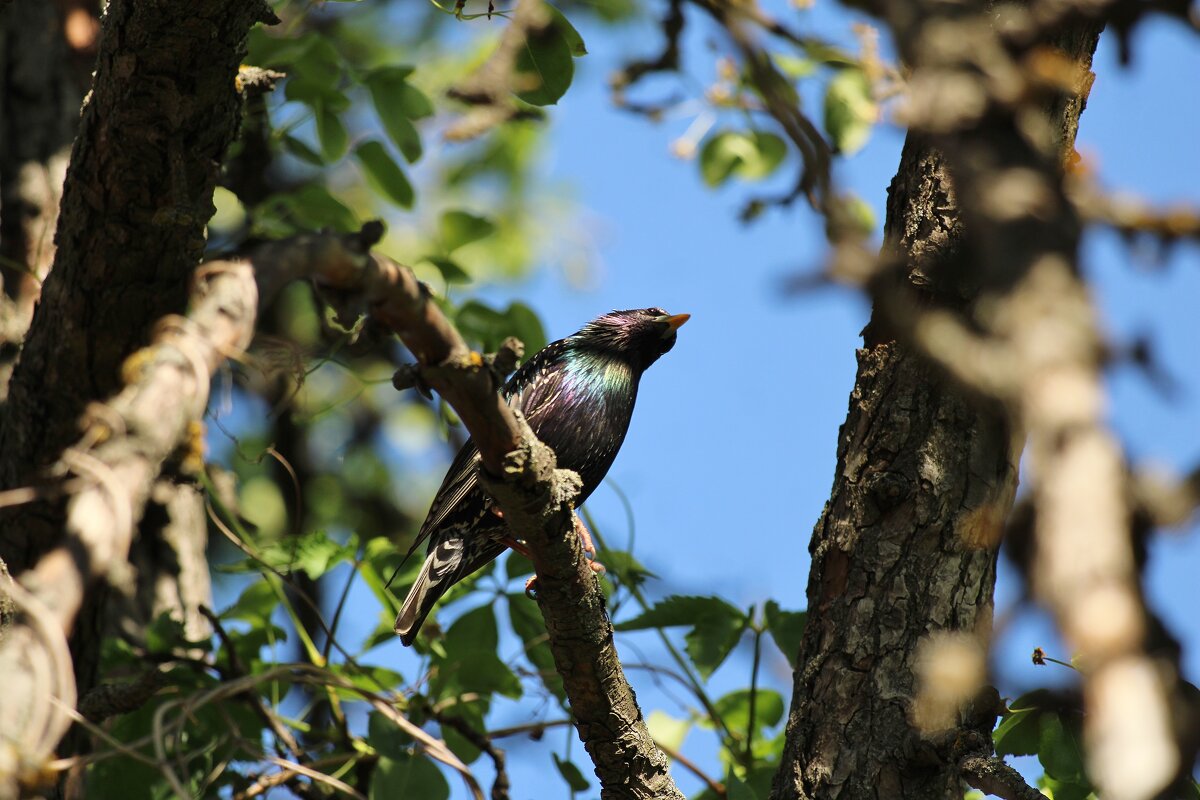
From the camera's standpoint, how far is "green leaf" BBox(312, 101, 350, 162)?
4.01 meters

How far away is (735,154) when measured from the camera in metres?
4.71

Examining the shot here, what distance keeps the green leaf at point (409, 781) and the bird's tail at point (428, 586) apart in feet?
2.04

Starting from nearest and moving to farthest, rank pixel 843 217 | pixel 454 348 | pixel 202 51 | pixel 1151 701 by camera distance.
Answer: pixel 1151 701, pixel 843 217, pixel 454 348, pixel 202 51

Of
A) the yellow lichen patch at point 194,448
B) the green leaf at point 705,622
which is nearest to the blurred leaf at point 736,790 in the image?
the green leaf at point 705,622

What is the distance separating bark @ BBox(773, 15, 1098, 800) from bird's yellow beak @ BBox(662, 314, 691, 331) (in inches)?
90.3

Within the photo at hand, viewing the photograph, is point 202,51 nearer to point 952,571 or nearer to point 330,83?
point 330,83

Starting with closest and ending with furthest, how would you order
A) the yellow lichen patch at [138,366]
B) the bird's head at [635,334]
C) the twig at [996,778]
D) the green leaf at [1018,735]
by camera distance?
the yellow lichen patch at [138,366] → the twig at [996,778] → the green leaf at [1018,735] → the bird's head at [635,334]

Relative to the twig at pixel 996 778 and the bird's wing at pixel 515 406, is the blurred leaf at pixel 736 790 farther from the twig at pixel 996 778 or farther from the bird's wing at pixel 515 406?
the bird's wing at pixel 515 406

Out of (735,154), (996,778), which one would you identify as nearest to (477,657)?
(996,778)

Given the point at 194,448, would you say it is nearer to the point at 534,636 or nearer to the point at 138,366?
the point at 534,636

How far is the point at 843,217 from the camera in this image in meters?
1.38

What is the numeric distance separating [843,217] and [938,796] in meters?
1.93

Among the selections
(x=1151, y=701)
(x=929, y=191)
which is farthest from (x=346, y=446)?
(x=1151, y=701)

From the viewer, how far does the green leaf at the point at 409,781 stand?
324 cm
